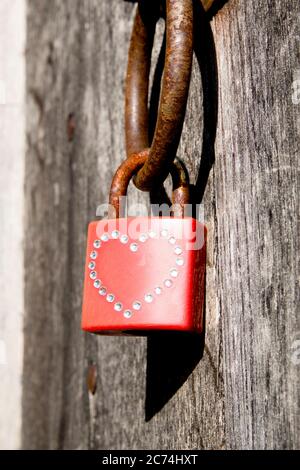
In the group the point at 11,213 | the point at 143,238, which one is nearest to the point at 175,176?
the point at 143,238

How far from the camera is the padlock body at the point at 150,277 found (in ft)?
2.06

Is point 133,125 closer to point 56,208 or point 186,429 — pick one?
point 186,429

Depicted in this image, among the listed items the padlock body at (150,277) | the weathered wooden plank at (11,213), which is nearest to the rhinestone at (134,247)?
the padlock body at (150,277)

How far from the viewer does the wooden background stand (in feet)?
1.87

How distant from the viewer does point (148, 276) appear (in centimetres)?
63

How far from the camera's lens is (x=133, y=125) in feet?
2.43

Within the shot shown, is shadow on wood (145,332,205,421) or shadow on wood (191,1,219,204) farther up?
shadow on wood (191,1,219,204)

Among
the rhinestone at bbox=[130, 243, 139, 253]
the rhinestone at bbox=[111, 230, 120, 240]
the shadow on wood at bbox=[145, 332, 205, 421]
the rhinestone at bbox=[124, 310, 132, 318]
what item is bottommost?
the shadow on wood at bbox=[145, 332, 205, 421]

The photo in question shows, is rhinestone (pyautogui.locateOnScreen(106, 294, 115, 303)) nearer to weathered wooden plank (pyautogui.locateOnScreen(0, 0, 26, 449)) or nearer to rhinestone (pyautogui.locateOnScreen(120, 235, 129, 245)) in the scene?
rhinestone (pyautogui.locateOnScreen(120, 235, 129, 245))

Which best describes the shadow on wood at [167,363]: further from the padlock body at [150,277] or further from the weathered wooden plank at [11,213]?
the weathered wooden plank at [11,213]

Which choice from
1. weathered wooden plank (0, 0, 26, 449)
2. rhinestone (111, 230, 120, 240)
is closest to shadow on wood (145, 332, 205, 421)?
rhinestone (111, 230, 120, 240)

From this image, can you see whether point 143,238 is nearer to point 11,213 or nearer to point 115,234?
point 115,234
